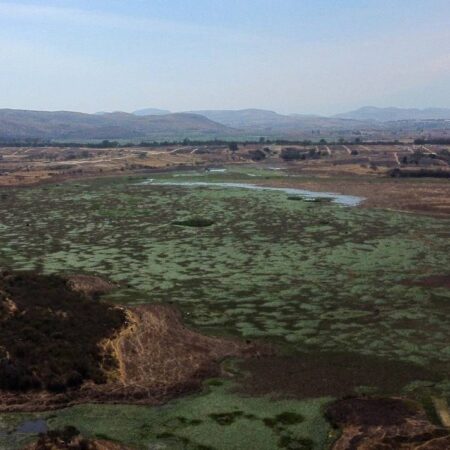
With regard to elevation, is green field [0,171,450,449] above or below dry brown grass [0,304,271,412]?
above

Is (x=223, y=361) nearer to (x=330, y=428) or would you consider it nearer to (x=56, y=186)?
(x=330, y=428)

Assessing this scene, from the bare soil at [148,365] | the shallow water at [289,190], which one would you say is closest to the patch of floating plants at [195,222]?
the shallow water at [289,190]

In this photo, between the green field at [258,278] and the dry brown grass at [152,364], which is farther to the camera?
the dry brown grass at [152,364]

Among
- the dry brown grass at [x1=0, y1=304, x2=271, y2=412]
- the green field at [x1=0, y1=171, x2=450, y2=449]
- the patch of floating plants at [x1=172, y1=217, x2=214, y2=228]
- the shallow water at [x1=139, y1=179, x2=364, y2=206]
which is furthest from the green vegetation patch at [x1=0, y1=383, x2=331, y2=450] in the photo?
the shallow water at [x1=139, y1=179, x2=364, y2=206]

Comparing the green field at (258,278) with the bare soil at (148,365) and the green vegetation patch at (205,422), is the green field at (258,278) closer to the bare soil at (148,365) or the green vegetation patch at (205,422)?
the green vegetation patch at (205,422)

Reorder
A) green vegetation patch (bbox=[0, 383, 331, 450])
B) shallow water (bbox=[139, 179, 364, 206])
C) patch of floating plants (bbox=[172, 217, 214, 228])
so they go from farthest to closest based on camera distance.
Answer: shallow water (bbox=[139, 179, 364, 206]) < patch of floating plants (bbox=[172, 217, 214, 228]) < green vegetation patch (bbox=[0, 383, 331, 450])

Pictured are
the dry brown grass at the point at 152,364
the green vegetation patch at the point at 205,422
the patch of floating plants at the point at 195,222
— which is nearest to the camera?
the green vegetation patch at the point at 205,422

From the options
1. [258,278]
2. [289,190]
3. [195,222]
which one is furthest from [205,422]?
[289,190]

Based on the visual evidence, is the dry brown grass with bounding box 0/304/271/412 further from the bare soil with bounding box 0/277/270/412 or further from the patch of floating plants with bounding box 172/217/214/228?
the patch of floating plants with bounding box 172/217/214/228
